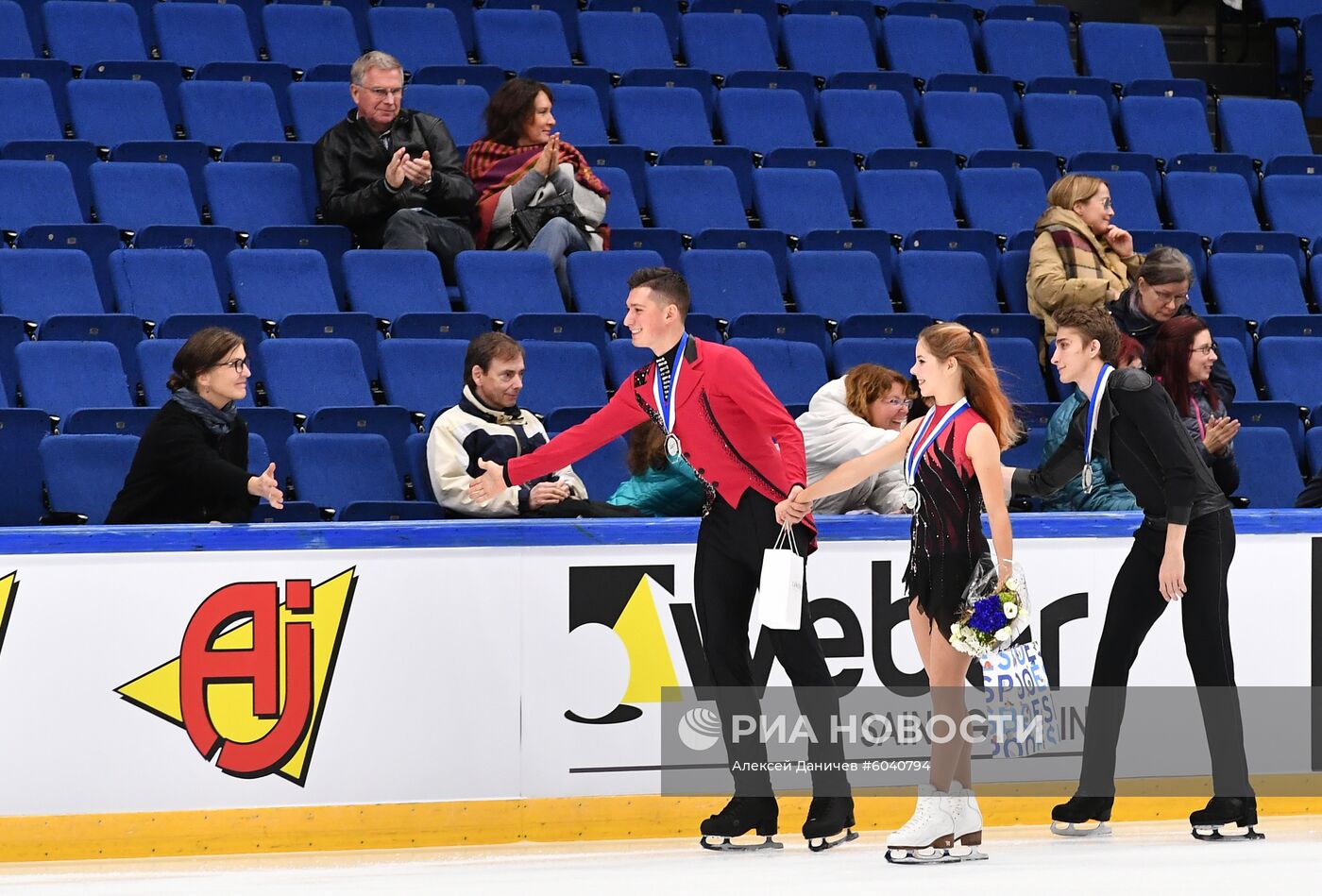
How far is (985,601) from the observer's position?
470 cm

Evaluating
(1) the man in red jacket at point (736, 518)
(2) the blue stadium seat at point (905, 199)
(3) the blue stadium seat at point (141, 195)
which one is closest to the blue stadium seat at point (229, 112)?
(3) the blue stadium seat at point (141, 195)

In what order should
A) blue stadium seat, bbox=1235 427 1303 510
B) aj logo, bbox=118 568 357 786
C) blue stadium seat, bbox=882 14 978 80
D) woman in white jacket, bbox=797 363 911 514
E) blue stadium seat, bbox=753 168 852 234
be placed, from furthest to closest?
1. blue stadium seat, bbox=882 14 978 80
2. blue stadium seat, bbox=753 168 852 234
3. blue stadium seat, bbox=1235 427 1303 510
4. woman in white jacket, bbox=797 363 911 514
5. aj logo, bbox=118 568 357 786

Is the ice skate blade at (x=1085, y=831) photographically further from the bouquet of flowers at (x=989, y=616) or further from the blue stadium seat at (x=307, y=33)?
the blue stadium seat at (x=307, y=33)

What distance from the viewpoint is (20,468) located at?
6039mm

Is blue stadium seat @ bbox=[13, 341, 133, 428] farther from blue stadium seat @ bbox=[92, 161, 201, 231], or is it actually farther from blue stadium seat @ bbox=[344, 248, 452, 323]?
blue stadium seat @ bbox=[92, 161, 201, 231]

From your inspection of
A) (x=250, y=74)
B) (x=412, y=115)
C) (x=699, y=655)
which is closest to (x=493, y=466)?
(x=699, y=655)

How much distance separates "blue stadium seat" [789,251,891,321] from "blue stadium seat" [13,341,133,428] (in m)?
3.13

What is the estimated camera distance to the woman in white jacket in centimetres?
586

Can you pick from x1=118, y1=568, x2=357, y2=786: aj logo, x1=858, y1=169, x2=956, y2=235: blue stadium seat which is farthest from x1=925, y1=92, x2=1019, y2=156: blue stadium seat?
x1=118, y1=568, x2=357, y2=786: aj logo

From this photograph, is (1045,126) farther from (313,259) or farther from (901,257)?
(313,259)

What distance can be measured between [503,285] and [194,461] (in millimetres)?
2305

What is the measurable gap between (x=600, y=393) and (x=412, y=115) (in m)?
1.75

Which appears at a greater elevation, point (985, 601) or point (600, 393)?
point (600, 393)

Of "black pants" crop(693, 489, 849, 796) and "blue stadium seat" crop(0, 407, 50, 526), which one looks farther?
"blue stadium seat" crop(0, 407, 50, 526)
